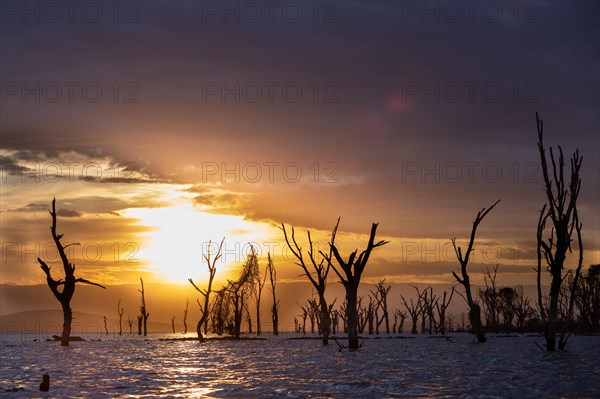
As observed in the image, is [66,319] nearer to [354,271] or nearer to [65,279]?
[65,279]

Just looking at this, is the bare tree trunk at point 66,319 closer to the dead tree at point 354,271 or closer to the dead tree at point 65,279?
the dead tree at point 65,279

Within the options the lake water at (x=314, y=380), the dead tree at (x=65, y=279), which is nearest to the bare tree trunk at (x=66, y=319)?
the dead tree at (x=65, y=279)

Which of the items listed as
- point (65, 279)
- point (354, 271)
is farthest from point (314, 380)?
A: point (65, 279)

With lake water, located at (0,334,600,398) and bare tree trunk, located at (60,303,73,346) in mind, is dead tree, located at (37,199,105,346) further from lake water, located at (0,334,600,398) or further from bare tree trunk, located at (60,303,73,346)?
lake water, located at (0,334,600,398)

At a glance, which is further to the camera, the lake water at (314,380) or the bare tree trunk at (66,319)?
the bare tree trunk at (66,319)

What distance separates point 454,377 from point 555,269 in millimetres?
14382

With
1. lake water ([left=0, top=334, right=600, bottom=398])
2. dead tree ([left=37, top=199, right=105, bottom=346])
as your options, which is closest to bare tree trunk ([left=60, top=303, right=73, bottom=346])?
dead tree ([left=37, top=199, right=105, bottom=346])

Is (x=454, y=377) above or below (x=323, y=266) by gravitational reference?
below

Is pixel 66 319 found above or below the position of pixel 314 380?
above

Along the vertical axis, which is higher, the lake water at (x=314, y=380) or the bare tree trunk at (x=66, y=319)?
the bare tree trunk at (x=66, y=319)

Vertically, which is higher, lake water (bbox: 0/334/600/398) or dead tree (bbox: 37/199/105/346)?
dead tree (bbox: 37/199/105/346)

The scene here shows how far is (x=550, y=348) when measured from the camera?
3325cm

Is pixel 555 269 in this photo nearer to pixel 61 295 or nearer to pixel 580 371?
pixel 580 371

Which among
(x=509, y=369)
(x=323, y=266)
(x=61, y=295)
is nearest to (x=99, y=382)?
(x=509, y=369)
